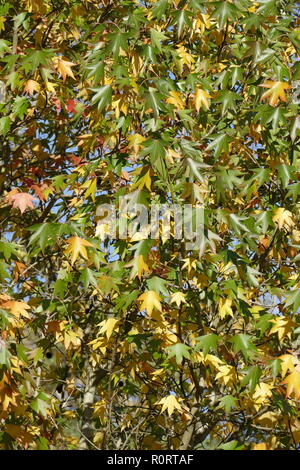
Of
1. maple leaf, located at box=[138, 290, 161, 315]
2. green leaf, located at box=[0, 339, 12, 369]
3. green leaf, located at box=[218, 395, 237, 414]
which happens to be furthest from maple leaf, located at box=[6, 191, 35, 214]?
green leaf, located at box=[218, 395, 237, 414]

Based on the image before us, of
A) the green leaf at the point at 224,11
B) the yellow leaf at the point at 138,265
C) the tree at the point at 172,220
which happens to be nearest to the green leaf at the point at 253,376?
the tree at the point at 172,220

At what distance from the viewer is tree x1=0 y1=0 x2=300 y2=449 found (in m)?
3.86

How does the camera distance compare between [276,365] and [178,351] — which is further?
[178,351]

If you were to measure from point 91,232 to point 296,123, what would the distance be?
1633mm

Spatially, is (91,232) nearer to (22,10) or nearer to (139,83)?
(139,83)

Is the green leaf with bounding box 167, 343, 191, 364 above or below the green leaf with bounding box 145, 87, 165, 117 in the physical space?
below

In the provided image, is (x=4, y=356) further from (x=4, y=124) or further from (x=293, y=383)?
(x=4, y=124)

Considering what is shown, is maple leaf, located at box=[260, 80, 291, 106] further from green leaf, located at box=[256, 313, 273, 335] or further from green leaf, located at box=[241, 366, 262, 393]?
green leaf, located at box=[241, 366, 262, 393]

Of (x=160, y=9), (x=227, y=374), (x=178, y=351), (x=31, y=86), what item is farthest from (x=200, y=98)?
(x=227, y=374)

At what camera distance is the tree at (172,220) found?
3861 millimetres

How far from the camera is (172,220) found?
469cm

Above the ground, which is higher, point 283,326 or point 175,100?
point 175,100

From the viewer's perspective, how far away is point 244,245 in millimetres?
4277
